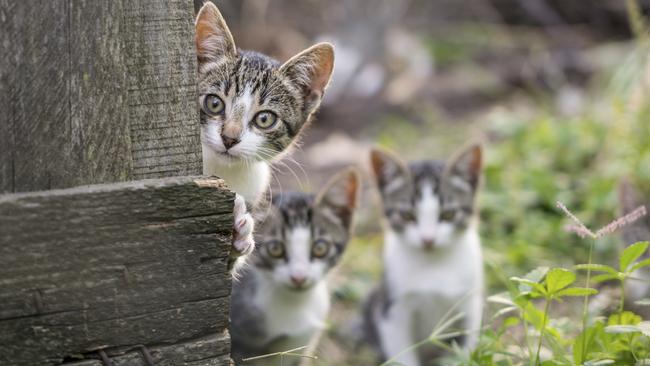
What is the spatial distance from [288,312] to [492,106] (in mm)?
6093

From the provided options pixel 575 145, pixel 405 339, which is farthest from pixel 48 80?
pixel 575 145

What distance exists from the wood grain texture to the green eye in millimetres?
799

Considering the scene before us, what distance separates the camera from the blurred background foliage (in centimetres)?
555

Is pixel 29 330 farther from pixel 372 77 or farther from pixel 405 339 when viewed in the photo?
pixel 372 77

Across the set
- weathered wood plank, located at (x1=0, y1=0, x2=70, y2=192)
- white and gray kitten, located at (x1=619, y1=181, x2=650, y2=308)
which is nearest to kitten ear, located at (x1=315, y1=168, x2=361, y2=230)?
white and gray kitten, located at (x1=619, y1=181, x2=650, y2=308)

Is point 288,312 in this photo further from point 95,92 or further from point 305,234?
point 95,92

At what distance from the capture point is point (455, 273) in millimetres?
4457

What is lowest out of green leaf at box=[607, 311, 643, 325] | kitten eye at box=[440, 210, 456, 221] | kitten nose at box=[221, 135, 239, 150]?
kitten eye at box=[440, 210, 456, 221]

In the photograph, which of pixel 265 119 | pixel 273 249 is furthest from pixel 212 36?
pixel 273 249

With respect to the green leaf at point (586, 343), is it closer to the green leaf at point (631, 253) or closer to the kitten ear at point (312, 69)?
the green leaf at point (631, 253)

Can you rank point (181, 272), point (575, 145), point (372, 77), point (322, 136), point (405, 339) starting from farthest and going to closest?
point (372, 77), point (322, 136), point (575, 145), point (405, 339), point (181, 272)

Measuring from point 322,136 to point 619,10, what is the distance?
5285mm

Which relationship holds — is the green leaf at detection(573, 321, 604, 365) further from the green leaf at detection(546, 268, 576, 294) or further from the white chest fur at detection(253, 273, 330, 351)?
the white chest fur at detection(253, 273, 330, 351)

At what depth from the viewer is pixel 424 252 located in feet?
14.9
